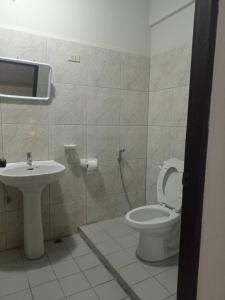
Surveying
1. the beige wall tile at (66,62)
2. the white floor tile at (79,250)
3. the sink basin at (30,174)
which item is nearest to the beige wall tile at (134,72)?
the beige wall tile at (66,62)

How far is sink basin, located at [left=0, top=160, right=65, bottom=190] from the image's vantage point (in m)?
1.59

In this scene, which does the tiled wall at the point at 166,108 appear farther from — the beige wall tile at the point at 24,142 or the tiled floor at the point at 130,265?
the beige wall tile at the point at 24,142

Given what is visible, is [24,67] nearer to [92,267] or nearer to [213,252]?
[92,267]

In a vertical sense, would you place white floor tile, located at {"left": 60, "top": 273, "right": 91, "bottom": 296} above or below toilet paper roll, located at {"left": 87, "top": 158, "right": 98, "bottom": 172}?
below

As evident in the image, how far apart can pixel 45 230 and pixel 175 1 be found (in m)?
2.46

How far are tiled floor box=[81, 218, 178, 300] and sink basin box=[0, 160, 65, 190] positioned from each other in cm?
76

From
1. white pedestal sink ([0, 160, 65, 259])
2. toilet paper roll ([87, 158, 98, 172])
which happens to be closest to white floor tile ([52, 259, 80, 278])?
white pedestal sink ([0, 160, 65, 259])

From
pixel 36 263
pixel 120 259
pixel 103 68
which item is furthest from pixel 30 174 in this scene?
pixel 103 68

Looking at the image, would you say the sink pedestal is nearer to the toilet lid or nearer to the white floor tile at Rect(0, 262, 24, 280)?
the white floor tile at Rect(0, 262, 24, 280)

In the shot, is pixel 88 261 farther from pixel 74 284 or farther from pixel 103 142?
pixel 103 142

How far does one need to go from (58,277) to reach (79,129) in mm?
1265

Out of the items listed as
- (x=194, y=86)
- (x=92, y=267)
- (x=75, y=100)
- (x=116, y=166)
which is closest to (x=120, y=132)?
(x=116, y=166)

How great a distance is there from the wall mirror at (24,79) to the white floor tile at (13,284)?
1401 mm

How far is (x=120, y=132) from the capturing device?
244 cm
